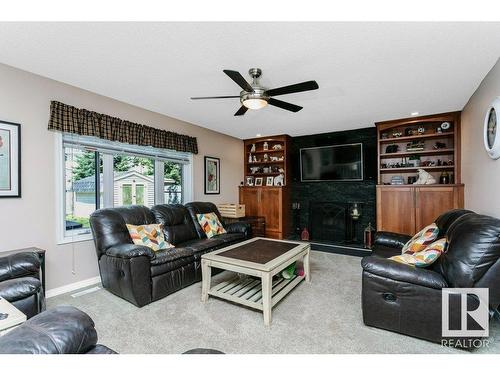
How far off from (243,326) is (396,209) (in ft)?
11.2

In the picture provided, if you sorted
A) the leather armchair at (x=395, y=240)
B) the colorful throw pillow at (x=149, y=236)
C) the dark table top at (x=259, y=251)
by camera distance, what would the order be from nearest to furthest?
the dark table top at (x=259, y=251) → the leather armchair at (x=395, y=240) → the colorful throw pillow at (x=149, y=236)

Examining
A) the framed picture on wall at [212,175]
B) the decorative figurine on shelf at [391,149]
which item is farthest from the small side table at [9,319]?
the decorative figurine on shelf at [391,149]

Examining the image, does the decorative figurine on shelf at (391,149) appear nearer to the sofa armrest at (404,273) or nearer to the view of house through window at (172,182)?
the sofa armrest at (404,273)

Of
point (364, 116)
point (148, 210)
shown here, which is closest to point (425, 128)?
point (364, 116)

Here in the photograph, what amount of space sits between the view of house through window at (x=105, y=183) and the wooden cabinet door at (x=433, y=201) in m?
4.19

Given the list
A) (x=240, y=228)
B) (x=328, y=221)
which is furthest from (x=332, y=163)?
(x=240, y=228)

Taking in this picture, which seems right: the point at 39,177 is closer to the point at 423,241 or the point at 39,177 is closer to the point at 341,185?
the point at 423,241

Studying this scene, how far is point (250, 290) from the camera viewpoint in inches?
100

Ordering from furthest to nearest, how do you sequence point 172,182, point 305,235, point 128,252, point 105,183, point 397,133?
1. point 305,235
2. point 397,133
3. point 172,182
4. point 105,183
5. point 128,252

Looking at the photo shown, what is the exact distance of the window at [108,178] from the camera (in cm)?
289

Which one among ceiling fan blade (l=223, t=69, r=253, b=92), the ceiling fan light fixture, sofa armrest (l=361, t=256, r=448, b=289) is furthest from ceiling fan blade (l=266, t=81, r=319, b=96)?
sofa armrest (l=361, t=256, r=448, b=289)

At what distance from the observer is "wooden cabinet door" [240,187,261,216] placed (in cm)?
561

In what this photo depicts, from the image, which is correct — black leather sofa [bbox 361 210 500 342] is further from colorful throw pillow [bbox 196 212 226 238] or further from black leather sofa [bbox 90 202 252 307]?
colorful throw pillow [bbox 196 212 226 238]

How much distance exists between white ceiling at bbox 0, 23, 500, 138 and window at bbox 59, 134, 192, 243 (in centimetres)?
73
